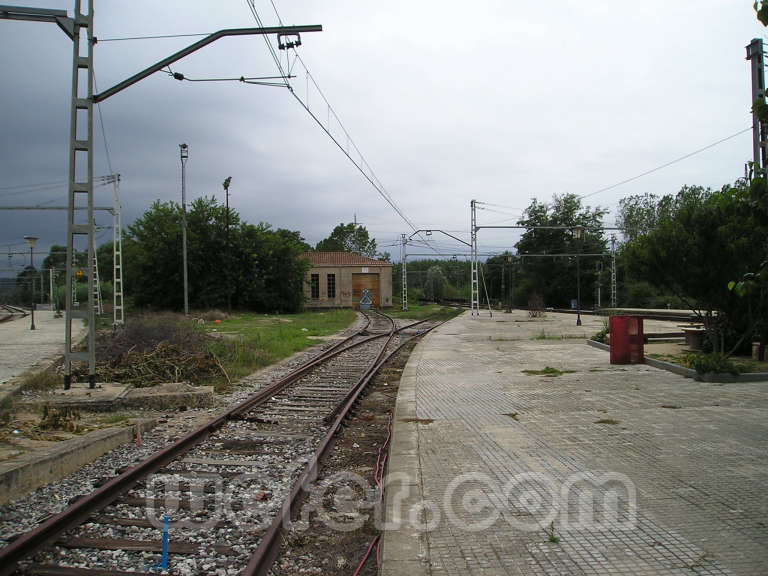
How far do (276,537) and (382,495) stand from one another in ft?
3.82

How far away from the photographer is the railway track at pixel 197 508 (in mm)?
3447

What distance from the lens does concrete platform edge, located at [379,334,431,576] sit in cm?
332

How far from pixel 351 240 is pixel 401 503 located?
4270 inches

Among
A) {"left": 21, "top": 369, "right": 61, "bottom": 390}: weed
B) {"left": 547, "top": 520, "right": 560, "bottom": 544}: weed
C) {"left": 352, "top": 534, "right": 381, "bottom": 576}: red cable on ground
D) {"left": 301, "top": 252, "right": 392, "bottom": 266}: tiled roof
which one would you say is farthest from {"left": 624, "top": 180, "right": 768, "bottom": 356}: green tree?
{"left": 301, "top": 252, "right": 392, "bottom": 266}: tiled roof

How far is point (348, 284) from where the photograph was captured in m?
54.7

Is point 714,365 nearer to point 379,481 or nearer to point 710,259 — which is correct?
point 710,259

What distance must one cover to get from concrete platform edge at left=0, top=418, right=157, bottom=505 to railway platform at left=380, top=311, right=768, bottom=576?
3048 millimetres

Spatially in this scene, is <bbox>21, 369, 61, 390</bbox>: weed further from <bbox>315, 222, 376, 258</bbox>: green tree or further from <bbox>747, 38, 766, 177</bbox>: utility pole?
<bbox>315, 222, 376, 258</bbox>: green tree

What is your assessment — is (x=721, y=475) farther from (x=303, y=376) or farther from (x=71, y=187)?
(x=71, y=187)

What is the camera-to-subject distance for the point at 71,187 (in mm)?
8625

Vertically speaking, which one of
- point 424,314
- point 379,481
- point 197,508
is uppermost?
point 424,314

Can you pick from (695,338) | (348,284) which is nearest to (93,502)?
(695,338)

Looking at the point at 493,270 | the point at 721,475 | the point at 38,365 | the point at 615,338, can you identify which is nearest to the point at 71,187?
the point at 38,365

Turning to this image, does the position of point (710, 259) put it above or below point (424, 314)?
above
